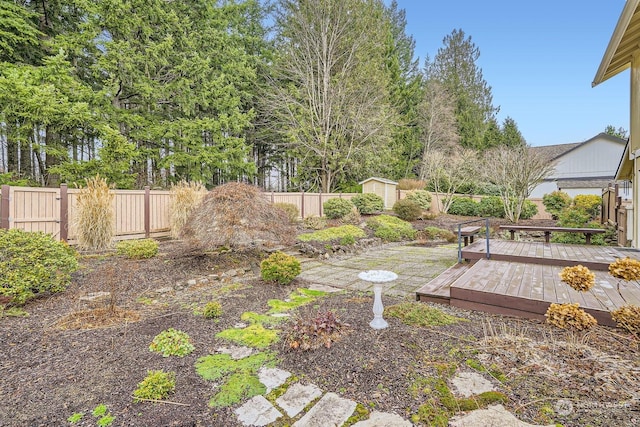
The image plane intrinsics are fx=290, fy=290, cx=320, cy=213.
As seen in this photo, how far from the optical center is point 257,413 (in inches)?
70.7

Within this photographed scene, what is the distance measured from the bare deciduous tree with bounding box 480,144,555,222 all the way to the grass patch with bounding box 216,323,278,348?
13.3 metres

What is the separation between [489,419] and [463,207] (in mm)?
15824

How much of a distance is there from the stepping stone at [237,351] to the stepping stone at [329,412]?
2.91ft

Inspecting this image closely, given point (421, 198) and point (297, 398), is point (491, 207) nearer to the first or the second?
point (421, 198)

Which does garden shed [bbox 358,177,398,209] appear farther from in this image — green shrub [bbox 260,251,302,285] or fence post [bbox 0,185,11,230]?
fence post [bbox 0,185,11,230]

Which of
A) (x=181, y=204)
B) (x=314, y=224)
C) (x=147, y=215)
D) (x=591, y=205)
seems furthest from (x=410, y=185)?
(x=147, y=215)

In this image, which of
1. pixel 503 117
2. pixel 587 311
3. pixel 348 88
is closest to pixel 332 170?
pixel 348 88

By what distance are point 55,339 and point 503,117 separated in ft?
115

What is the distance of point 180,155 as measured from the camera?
42.2 ft

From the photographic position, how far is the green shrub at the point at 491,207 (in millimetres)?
14820

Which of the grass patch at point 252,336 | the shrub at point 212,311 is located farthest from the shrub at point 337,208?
the grass patch at point 252,336

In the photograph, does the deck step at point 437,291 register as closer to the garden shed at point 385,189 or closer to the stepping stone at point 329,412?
the stepping stone at point 329,412

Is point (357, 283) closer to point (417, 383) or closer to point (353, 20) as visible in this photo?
point (417, 383)

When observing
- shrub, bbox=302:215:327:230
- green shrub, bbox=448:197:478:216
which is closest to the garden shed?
green shrub, bbox=448:197:478:216
